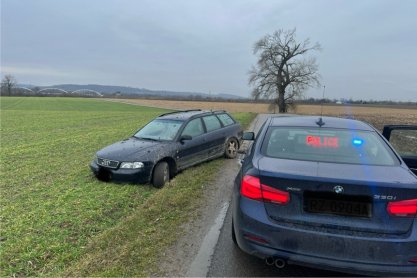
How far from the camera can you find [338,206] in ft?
8.49

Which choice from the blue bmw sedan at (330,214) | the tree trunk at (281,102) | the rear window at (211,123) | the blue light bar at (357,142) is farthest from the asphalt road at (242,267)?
the tree trunk at (281,102)

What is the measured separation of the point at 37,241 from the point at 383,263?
3.71m

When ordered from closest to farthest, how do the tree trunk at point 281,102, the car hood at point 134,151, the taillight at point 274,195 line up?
1. the taillight at point 274,195
2. the car hood at point 134,151
3. the tree trunk at point 281,102

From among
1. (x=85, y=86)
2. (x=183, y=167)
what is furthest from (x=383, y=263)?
(x=85, y=86)

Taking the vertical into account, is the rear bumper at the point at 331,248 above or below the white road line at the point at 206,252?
above

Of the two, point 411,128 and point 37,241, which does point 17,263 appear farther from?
point 411,128

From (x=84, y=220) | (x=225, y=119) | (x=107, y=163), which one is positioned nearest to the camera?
(x=84, y=220)

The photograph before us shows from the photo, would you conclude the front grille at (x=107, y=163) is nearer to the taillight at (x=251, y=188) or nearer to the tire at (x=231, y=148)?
the tire at (x=231, y=148)

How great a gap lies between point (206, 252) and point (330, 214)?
5.13 feet

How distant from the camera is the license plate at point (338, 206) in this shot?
8.31 feet

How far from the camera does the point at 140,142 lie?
22.6 feet

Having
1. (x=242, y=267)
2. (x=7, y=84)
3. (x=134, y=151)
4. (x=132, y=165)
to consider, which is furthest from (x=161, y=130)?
(x=7, y=84)

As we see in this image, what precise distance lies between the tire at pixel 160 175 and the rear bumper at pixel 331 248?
12.2 ft

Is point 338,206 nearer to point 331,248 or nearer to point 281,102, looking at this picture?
point 331,248
